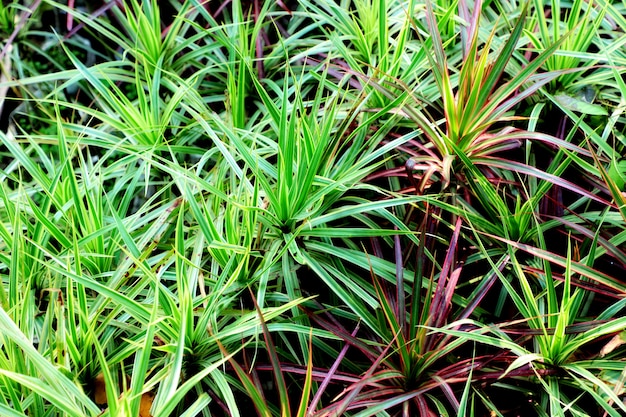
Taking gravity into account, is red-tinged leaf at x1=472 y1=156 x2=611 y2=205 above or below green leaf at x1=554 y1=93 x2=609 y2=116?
below

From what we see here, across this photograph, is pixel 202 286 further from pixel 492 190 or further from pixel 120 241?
pixel 492 190

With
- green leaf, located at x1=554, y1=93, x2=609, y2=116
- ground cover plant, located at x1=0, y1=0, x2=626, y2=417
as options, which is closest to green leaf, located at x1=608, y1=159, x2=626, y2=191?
ground cover plant, located at x1=0, y1=0, x2=626, y2=417

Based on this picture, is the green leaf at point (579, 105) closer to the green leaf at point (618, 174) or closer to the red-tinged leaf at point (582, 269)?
the green leaf at point (618, 174)

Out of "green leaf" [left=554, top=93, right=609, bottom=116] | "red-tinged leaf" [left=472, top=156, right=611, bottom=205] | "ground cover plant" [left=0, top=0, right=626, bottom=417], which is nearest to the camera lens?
"ground cover plant" [left=0, top=0, right=626, bottom=417]

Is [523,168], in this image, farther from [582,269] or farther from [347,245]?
[347,245]

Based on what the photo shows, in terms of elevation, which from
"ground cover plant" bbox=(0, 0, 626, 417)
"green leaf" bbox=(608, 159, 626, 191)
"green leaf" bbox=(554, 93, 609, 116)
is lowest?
"ground cover plant" bbox=(0, 0, 626, 417)

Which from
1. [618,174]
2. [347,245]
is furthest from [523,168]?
[347,245]

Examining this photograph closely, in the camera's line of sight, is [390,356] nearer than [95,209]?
Yes

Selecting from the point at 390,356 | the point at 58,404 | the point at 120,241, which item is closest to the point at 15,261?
the point at 120,241

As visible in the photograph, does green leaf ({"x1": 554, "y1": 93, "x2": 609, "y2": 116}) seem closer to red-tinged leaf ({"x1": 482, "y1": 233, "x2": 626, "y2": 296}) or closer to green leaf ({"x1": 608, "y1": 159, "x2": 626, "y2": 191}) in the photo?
green leaf ({"x1": 608, "y1": 159, "x2": 626, "y2": 191})
